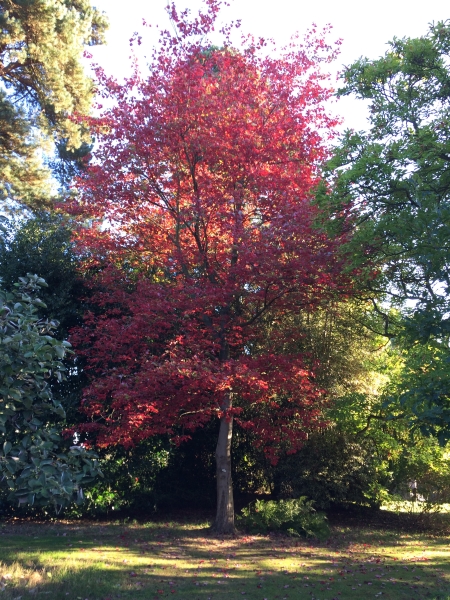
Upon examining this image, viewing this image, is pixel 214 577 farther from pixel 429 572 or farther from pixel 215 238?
pixel 215 238

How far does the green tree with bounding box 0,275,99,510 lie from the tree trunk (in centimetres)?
650

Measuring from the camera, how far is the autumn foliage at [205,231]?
9414 millimetres

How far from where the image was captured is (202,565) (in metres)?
8.03

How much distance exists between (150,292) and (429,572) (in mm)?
6402

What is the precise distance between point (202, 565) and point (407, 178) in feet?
20.0

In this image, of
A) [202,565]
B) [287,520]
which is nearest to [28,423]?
[202,565]

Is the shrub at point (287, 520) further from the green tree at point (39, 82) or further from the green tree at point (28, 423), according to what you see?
the green tree at point (39, 82)

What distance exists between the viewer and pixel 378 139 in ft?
25.1

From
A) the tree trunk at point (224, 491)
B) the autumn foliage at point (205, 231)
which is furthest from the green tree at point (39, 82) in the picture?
the tree trunk at point (224, 491)

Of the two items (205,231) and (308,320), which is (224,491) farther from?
(205,231)

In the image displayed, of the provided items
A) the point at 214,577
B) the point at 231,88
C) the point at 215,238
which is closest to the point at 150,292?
the point at 215,238

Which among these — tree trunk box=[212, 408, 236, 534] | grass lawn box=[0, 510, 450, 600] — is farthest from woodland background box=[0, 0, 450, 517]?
tree trunk box=[212, 408, 236, 534]

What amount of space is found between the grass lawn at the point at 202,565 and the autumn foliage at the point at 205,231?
1.88m

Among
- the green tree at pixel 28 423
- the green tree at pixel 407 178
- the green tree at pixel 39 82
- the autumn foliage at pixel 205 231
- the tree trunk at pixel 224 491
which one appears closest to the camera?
the green tree at pixel 28 423
